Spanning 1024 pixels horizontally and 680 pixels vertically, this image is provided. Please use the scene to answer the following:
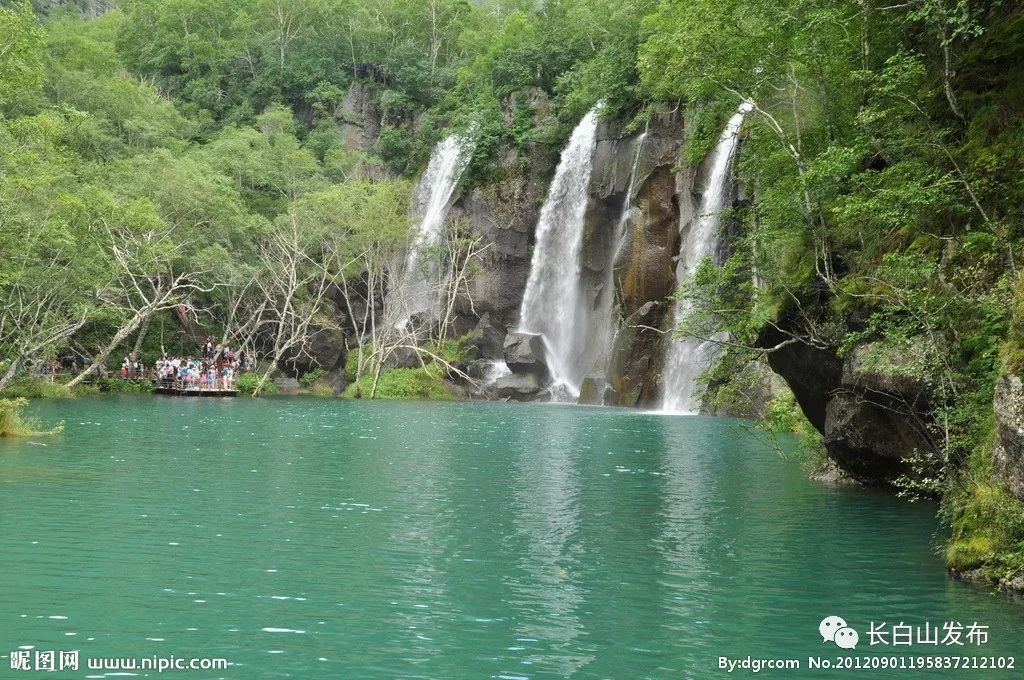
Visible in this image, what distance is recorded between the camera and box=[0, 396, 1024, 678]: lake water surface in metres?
8.23

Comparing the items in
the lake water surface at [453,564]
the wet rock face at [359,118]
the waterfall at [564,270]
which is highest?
the wet rock face at [359,118]

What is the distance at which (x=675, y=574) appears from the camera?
431 inches

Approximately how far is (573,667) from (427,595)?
8.13 feet

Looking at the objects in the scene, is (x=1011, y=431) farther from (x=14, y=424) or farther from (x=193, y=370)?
(x=193, y=370)

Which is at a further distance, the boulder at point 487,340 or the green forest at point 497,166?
the boulder at point 487,340

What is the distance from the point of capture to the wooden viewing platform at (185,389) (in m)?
48.3

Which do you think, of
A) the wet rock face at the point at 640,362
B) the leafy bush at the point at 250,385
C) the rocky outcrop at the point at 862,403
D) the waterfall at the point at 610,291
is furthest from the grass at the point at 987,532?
the leafy bush at the point at 250,385

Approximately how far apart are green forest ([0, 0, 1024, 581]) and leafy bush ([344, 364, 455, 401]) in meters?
0.39

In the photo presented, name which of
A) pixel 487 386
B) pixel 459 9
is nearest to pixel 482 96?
pixel 487 386

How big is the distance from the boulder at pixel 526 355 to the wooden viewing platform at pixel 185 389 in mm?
13795

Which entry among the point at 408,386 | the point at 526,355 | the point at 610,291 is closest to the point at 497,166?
the point at 610,291

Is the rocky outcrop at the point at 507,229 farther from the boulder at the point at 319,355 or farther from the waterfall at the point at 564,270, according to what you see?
the boulder at the point at 319,355

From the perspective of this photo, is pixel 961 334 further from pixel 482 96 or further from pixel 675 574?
pixel 482 96

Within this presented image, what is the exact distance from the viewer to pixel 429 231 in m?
54.7
